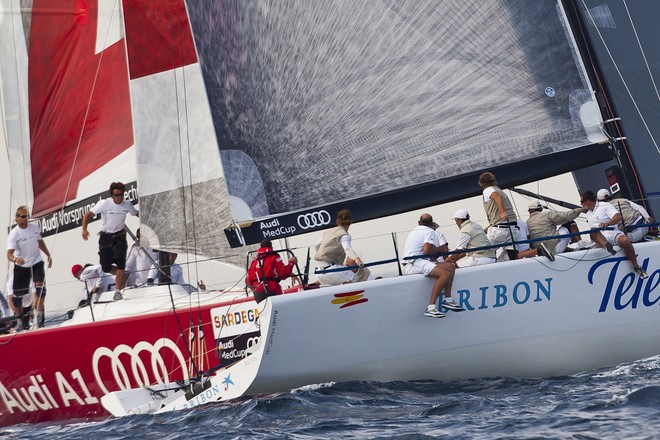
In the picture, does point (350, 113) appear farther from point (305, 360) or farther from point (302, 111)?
point (305, 360)

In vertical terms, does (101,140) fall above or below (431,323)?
above

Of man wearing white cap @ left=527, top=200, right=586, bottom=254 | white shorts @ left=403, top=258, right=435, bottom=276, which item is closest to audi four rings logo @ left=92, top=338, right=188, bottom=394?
white shorts @ left=403, top=258, right=435, bottom=276

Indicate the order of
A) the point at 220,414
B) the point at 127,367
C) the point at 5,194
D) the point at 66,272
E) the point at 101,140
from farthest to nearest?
the point at 5,194
the point at 66,272
the point at 101,140
the point at 127,367
the point at 220,414

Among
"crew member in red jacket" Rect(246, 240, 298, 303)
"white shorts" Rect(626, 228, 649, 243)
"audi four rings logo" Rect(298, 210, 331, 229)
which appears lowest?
"white shorts" Rect(626, 228, 649, 243)

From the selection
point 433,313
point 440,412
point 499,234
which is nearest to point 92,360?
point 433,313

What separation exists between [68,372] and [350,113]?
3110 mm

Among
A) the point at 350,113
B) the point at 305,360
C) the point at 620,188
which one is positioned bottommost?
the point at 305,360

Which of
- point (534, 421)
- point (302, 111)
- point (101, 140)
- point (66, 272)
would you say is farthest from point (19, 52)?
point (534, 421)

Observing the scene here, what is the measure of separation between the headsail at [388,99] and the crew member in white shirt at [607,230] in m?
0.43

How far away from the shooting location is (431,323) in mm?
6555

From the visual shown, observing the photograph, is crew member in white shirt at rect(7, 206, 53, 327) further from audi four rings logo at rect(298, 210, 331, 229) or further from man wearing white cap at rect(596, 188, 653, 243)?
man wearing white cap at rect(596, 188, 653, 243)

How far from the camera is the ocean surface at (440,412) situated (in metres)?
5.12

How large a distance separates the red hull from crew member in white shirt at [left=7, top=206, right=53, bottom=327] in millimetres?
481

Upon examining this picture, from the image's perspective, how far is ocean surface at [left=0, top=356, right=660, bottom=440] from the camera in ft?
16.8
